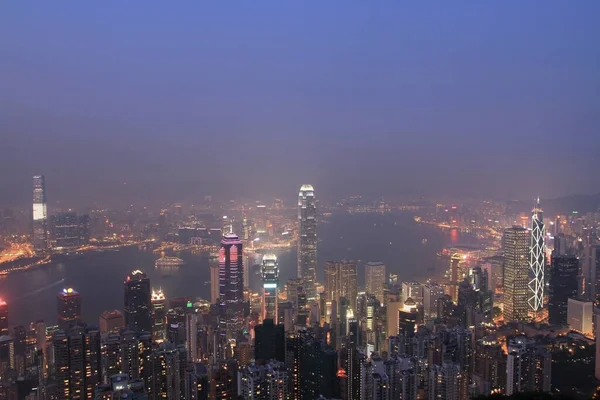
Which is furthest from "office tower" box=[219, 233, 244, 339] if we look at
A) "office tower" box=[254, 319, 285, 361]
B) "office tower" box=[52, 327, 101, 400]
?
"office tower" box=[52, 327, 101, 400]

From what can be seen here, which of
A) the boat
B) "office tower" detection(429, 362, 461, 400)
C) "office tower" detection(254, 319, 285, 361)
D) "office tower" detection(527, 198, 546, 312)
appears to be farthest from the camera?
"office tower" detection(527, 198, 546, 312)

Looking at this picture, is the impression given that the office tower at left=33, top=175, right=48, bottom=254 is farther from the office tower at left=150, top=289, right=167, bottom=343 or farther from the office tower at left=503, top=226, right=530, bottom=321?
the office tower at left=503, top=226, right=530, bottom=321

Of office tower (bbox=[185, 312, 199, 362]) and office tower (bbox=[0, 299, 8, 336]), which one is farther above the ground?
office tower (bbox=[0, 299, 8, 336])

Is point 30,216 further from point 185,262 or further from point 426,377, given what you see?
point 426,377

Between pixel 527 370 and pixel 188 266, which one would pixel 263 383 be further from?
pixel 188 266

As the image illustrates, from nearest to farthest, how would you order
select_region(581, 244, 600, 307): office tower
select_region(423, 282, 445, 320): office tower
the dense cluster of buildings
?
the dense cluster of buildings < select_region(423, 282, 445, 320): office tower < select_region(581, 244, 600, 307): office tower

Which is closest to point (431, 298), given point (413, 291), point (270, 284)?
point (413, 291)

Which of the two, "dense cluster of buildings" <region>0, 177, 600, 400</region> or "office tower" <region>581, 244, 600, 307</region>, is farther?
"office tower" <region>581, 244, 600, 307</region>
